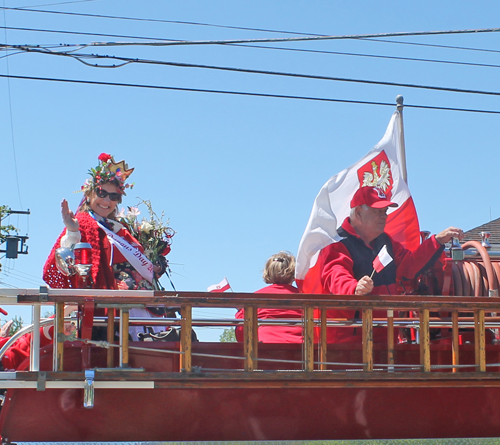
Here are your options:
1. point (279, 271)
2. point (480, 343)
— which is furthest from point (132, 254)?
point (480, 343)

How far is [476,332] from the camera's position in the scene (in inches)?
180

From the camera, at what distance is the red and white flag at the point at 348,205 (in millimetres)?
5141

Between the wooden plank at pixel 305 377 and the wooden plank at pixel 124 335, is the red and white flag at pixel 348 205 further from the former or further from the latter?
the wooden plank at pixel 124 335

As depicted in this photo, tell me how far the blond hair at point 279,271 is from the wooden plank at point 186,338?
4.16 feet

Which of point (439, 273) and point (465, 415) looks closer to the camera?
point (465, 415)

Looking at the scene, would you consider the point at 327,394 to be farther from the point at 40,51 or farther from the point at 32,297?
the point at 40,51

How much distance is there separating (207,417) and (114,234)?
1633 mm

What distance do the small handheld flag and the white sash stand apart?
1.68 metres

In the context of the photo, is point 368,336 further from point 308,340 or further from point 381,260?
point 381,260

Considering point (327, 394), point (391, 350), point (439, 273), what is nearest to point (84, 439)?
point (327, 394)

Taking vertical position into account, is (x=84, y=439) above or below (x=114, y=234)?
below

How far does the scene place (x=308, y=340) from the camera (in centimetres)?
425

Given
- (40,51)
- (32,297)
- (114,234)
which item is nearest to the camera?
(32,297)

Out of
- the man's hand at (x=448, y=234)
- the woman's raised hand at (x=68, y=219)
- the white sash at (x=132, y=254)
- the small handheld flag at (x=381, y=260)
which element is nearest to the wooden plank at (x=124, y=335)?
the woman's raised hand at (x=68, y=219)
